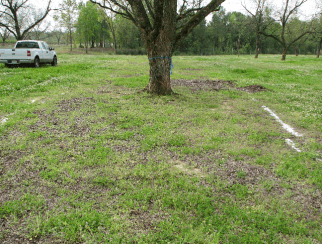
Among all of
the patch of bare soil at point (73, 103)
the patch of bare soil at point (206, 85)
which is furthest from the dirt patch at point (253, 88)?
the patch of bare soil at point (73, 103)

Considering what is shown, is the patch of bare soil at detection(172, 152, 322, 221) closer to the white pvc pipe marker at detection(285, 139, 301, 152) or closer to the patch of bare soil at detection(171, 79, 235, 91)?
the white pvc pipe marker at detection(285, 139, 301, 152)

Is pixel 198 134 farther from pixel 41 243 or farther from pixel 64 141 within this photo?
pixel 41 243

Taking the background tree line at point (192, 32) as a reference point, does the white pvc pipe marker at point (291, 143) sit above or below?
below

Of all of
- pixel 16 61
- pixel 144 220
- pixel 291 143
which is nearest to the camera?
pixel 144 220

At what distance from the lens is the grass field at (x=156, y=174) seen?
3.17 meters

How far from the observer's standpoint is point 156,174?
4.45 meters

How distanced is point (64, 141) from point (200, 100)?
19.4ft

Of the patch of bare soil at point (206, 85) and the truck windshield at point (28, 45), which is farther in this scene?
the truck windshield at point (28, 45)

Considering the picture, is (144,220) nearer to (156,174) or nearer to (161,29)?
(156,174)

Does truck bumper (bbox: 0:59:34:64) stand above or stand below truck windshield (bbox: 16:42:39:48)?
below

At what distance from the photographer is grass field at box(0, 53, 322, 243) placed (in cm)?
317

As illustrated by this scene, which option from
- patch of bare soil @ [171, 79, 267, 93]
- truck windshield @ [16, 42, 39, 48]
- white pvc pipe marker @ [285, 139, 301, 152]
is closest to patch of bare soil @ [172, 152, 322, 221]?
white pvc pipe marker @ [285, 139, 301, 152]

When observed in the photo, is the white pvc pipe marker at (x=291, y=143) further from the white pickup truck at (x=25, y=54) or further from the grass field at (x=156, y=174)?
the white pickup truck at (x=25, y=54)

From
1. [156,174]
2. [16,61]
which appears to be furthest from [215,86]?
[16,61]
